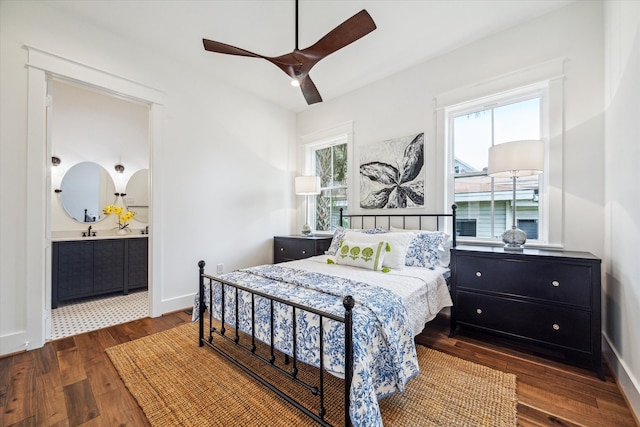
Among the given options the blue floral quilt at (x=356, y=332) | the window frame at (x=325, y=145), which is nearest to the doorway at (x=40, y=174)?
the blue floral quilt at (x=356, y=332)

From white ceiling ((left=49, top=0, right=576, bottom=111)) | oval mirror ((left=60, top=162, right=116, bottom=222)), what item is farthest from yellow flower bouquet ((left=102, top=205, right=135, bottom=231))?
white ceiling ((left=49, top=0, right=576, bottom=111))

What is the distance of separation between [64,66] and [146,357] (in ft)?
8.71

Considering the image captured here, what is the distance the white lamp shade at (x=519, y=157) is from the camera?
A: 7.19ft

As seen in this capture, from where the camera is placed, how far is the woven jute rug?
4.80 feet

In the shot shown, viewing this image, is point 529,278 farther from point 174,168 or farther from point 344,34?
point 174,168

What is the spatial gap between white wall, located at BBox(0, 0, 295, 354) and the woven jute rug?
3.34 ft

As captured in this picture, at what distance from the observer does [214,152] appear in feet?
11.8

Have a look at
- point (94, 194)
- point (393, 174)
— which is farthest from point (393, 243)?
point (94, 194)

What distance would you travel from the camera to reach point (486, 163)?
2.81 metres

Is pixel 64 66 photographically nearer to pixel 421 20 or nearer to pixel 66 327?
pixel 66 327

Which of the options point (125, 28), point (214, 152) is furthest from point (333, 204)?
point (125, 28)

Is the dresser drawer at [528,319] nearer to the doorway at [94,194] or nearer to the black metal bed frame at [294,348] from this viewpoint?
the black metal bed frame at [294,348]

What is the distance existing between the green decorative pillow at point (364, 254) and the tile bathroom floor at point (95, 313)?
7.79 ft

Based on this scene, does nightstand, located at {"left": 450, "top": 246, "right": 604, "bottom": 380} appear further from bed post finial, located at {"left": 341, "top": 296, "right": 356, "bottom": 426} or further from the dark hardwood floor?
bed post finial, located at {"left": 341, "top": 296, "right": 356, "bottom": 426}
